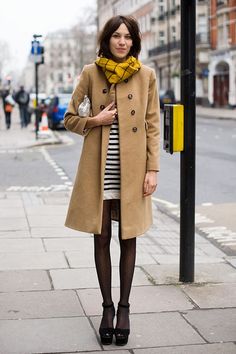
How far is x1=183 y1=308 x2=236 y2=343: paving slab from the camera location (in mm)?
4414

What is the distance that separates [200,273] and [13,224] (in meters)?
3.04

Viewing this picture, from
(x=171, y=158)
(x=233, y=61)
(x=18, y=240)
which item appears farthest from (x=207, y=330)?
(x=233, y=61)

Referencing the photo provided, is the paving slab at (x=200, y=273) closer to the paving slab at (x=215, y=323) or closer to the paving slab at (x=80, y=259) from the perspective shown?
the paving slab at (x=80, y=259)

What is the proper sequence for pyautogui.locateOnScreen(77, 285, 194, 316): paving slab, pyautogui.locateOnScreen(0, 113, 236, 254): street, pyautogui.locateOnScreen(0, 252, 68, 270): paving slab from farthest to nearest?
pyautogui.locateOnScreen(0, 113, 236, 254): street < pyautogui.locateOnScreen(0, 252, 68, 270): paving slab < pyautogui.locateOnScreen(77, 285, 194, 316): paving slab

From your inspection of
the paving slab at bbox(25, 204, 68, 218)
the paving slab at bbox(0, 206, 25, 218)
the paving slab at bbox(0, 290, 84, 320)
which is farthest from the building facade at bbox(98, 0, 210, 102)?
the paving slab at bbox(0, 290, 84, 320)

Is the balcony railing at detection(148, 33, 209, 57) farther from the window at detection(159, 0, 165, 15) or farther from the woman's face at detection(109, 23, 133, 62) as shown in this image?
the woman's face at detection(109, 23, 133, 62)

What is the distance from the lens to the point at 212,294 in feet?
17.6

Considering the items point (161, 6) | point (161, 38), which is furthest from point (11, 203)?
point (161, 6)

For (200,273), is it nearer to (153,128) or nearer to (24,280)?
(24,280)

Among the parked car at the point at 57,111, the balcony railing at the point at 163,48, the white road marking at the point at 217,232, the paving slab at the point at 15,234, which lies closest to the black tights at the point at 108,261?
the white road marking at the point at 217,232

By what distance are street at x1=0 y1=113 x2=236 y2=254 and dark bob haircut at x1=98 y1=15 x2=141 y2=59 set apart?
3113 mm

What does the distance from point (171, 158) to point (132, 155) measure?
13.0m

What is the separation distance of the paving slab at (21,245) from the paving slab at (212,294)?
191cm

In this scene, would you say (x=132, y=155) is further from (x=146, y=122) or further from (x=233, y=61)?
(x=233, y=61)
